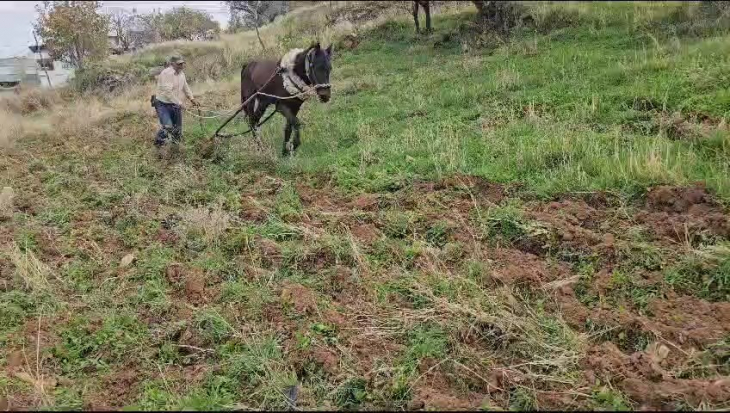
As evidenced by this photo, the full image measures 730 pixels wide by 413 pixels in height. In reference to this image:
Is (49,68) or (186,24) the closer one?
(186,24)

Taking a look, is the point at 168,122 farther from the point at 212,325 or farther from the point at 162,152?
the point at 212,325

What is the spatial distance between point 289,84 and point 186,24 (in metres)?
13.0

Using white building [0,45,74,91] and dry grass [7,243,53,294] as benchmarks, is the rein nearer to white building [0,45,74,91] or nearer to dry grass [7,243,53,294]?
dry grass [7,243,53,294]

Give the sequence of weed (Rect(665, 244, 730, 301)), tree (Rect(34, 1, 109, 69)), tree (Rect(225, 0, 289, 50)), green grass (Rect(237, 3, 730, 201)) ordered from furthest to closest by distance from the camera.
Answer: tree (Rect(34, 1, 109, 69)) → tree (Rect(225, 0, 289, 50)) → green grass (Rect(237, 3, 730, 201)) → weed (Rect(665, 244, 730, 301))

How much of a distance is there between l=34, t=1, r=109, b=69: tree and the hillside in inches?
819

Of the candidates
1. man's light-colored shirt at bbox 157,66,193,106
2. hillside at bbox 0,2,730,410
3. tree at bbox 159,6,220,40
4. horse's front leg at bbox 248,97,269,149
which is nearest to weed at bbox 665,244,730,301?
hillside at bbox 0,2,730,410

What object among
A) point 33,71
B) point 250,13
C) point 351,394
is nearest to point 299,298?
point 351,394

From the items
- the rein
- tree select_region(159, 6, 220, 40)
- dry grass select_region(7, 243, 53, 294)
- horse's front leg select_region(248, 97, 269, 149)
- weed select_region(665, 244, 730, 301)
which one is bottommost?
weed select_region(665, 244, 730, 301)

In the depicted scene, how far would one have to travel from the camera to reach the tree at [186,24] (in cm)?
2000

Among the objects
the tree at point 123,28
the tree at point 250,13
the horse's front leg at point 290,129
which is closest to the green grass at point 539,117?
the horse's front leg at point 290,129

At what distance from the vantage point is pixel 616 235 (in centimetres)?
483

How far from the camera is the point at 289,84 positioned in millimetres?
8781

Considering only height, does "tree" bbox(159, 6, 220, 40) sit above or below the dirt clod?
above

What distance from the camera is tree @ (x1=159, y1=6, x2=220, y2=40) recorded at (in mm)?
20000
